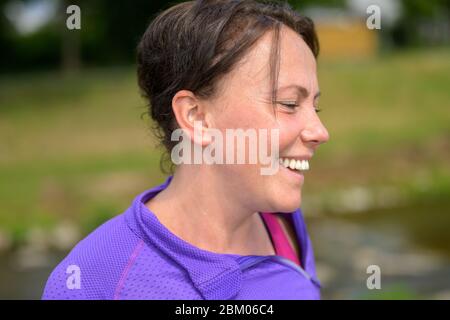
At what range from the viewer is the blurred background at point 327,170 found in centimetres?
767

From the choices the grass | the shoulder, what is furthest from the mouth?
the grass

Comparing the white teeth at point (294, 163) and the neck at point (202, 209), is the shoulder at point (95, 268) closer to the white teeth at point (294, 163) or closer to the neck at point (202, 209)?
the neck at point (202, 209)

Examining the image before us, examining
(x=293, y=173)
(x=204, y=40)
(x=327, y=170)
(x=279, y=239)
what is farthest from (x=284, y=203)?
(x=327, y=170)

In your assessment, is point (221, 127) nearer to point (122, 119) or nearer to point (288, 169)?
point (288, 169)

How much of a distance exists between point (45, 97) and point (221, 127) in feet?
51.3

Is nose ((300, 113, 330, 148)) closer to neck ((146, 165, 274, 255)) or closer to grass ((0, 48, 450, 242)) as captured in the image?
neck ((146, 165, 274, 255))

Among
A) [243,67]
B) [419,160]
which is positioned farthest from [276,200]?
[419,160]

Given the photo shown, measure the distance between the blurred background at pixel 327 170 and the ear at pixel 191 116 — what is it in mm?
318

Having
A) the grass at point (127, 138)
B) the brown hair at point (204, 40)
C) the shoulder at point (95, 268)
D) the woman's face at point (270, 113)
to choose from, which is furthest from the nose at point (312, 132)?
the grass at point (127, 138)

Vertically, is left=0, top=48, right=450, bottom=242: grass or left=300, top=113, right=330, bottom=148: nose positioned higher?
left=300, top=113, right=330, bottom=148: nose

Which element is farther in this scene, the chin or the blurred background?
the blurred background

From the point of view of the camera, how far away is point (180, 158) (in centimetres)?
168

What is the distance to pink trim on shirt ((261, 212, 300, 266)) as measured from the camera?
181cm

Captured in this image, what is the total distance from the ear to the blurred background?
32cm
